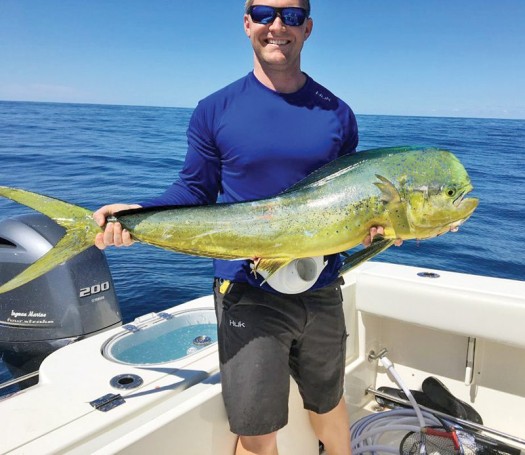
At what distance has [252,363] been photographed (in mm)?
1951

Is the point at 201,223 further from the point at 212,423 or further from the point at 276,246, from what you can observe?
the point at 212,423

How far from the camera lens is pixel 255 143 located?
6.33 ft

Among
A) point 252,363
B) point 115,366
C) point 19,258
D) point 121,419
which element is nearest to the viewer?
point 121,419

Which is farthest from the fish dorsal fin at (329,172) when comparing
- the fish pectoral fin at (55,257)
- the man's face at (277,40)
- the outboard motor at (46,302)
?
the outboard motor at (46,302)

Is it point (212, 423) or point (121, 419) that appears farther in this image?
point (212, 423)

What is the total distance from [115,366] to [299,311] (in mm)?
880

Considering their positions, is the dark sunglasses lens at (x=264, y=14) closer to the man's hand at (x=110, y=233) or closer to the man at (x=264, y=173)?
the man at (x=264, y=173)

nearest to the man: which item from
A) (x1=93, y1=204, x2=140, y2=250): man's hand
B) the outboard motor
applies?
(x1=93, y1=204, x2=140, y2=250): man's hand

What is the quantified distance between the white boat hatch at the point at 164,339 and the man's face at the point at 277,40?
4.67 ft

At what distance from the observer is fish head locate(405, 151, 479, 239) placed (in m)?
1.62

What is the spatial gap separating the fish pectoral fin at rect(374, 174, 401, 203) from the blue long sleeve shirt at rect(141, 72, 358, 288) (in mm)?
394

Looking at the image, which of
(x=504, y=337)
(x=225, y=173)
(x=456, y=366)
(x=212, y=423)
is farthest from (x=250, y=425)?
(x=456, y=366)

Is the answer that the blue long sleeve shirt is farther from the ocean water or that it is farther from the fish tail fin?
the ocean water

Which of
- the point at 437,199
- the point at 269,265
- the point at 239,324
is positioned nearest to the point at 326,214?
the point at 269,265
